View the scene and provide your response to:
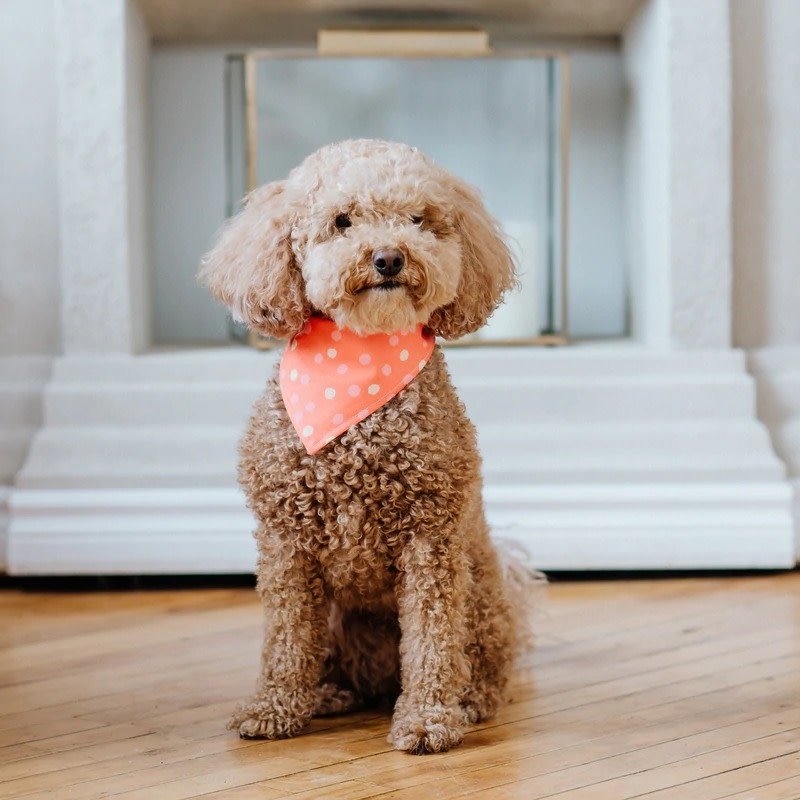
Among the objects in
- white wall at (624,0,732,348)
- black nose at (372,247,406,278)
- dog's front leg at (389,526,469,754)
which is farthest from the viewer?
white wall at (624,0,732,348)

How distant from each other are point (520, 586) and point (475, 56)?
1312 mm

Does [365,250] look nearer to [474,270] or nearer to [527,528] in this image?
[474,270]

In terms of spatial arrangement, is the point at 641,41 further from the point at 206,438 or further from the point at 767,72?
the point at 206,438

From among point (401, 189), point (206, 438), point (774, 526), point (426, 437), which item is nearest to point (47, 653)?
point (206, 438)

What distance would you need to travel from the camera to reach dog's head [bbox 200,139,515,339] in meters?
1.37

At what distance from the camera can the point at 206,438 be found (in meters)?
2.41

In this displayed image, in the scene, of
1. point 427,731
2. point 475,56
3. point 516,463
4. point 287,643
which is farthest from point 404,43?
point 427,731

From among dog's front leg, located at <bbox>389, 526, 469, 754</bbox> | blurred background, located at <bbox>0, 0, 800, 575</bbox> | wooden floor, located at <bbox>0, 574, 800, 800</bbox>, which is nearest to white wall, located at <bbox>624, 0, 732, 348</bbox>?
blurred background, located at <bbox>0, 0, 800, 575</bbox>

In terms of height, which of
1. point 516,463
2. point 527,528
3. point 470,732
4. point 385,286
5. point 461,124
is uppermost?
point 461,124

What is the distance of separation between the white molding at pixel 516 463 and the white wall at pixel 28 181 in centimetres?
16

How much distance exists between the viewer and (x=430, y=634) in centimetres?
146

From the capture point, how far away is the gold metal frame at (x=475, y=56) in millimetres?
2500

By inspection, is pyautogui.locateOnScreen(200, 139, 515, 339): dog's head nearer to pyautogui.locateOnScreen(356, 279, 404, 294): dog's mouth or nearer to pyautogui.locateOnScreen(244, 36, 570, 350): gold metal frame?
pyautogui.locateOnScreen(356, 279, 404, 294): dog's mouth

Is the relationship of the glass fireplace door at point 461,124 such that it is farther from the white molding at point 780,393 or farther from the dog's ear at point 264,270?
the dog's ear at point 264,270
